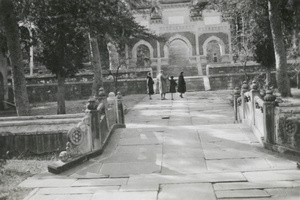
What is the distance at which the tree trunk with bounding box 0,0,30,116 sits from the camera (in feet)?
36.8

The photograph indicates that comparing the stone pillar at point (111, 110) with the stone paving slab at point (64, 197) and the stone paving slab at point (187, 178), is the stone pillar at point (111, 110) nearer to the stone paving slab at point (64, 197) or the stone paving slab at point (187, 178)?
A: the stone paving slab at point (187, 178)

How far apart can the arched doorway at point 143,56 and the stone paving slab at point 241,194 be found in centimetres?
2458

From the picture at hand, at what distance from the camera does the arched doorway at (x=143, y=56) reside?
29953 millimetres

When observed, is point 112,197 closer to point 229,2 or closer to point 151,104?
point 151,104

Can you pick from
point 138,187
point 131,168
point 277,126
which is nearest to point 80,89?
point 131,168

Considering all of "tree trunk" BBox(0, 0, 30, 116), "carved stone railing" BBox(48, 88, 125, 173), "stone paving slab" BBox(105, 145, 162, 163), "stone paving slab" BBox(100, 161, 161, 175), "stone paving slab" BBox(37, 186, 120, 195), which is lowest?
"stone paving slab" BBox(37, 186, 120, 195)

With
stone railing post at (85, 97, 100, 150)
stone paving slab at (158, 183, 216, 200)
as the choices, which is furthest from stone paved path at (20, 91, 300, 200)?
stone railing post at (85, 97, 100, 150)

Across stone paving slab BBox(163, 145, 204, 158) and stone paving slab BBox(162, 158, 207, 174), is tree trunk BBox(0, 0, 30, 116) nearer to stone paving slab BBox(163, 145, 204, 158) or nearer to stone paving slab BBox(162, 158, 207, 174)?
stone paving slab BBox(163, 145, 204, 158)

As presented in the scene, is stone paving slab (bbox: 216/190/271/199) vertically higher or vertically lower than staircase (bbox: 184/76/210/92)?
lower

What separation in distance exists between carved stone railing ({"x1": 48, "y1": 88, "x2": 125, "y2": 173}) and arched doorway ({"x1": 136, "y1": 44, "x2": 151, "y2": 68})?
21.1 metres

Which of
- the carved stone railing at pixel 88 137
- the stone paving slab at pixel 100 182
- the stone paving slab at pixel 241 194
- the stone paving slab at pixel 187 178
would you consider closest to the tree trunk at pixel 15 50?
the carved stone railing at pixel 88 137

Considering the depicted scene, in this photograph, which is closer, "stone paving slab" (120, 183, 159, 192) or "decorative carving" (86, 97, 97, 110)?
"stone paving slab" (120, 183, 159, 192)

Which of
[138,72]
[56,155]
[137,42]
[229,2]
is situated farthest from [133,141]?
[137,42]

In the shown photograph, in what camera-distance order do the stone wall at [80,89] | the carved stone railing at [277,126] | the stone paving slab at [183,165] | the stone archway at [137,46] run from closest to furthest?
1. the stone paving slab at [183,165]
2. the carved stone railing at [277,126]
3. the stone wall at [80,89]
4. the stone archway at [137,46]
